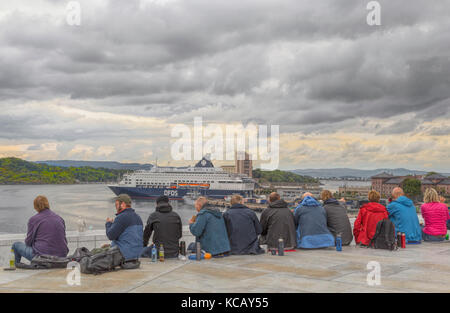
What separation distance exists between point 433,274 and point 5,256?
22.8 feet

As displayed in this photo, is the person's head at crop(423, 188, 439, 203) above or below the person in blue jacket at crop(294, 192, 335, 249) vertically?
above

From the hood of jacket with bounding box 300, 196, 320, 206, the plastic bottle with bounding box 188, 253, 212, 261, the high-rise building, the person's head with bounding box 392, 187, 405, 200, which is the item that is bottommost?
the plastic bottle with bounding box 188, 253, 212, 261

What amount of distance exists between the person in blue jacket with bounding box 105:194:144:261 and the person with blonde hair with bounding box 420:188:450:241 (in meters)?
6.20

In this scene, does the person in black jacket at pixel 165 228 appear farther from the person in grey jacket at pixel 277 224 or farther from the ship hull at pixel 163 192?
the ship hull at pixel 163 192

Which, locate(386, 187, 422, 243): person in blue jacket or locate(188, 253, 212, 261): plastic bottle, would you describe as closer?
locate(188, 253, 212, 261): plastic bottle

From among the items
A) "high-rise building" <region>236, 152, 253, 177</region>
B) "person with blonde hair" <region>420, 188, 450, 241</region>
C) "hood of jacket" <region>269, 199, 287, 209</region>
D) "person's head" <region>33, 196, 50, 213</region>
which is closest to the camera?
"person's head" <region>33, 196, 50, 213</region>

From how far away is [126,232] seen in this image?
6301mm

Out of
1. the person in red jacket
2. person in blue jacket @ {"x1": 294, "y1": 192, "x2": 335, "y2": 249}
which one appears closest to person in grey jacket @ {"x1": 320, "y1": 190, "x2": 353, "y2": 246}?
the person in red jacket

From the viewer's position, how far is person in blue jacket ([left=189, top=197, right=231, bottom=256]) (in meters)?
7.12

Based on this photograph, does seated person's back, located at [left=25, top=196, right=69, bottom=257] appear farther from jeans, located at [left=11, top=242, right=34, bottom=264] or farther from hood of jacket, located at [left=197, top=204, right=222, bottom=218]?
hood of jacket, located at [left=197, top=204, right=222, bottom=218]

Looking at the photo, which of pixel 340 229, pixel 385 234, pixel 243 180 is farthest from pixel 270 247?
pixel 243 180

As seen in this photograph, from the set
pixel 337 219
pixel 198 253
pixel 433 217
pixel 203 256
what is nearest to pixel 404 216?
pixel 433 217

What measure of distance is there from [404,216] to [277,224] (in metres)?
2.81
